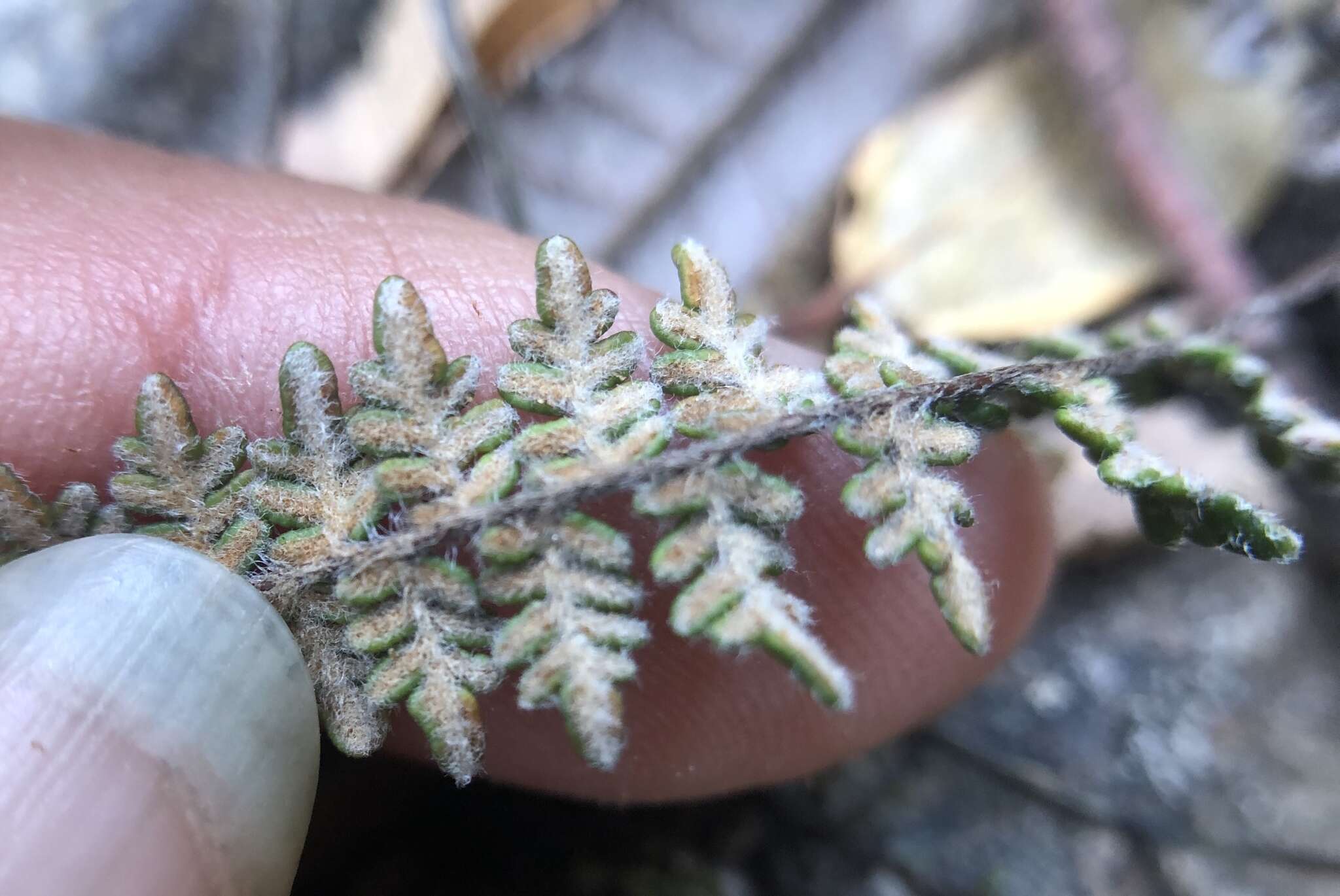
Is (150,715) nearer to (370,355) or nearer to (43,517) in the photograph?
(43,517)

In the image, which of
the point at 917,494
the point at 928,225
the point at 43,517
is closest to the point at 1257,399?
the point at 917,494

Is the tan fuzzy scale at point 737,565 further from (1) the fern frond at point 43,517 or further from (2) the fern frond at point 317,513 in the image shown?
(1) the fern frond at point 43,517

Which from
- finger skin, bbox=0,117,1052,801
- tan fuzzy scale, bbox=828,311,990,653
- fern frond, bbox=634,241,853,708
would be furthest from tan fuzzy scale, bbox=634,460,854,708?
finger skin, bbox=0,117,1052,801

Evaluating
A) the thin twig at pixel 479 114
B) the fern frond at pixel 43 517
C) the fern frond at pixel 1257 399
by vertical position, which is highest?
the thin twig at pixel 479 114

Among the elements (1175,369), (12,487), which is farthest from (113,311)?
(1175,369)

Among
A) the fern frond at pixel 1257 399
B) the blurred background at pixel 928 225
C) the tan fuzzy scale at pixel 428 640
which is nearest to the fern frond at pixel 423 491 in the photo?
the tan fuzzy scale at pixel 428 640
